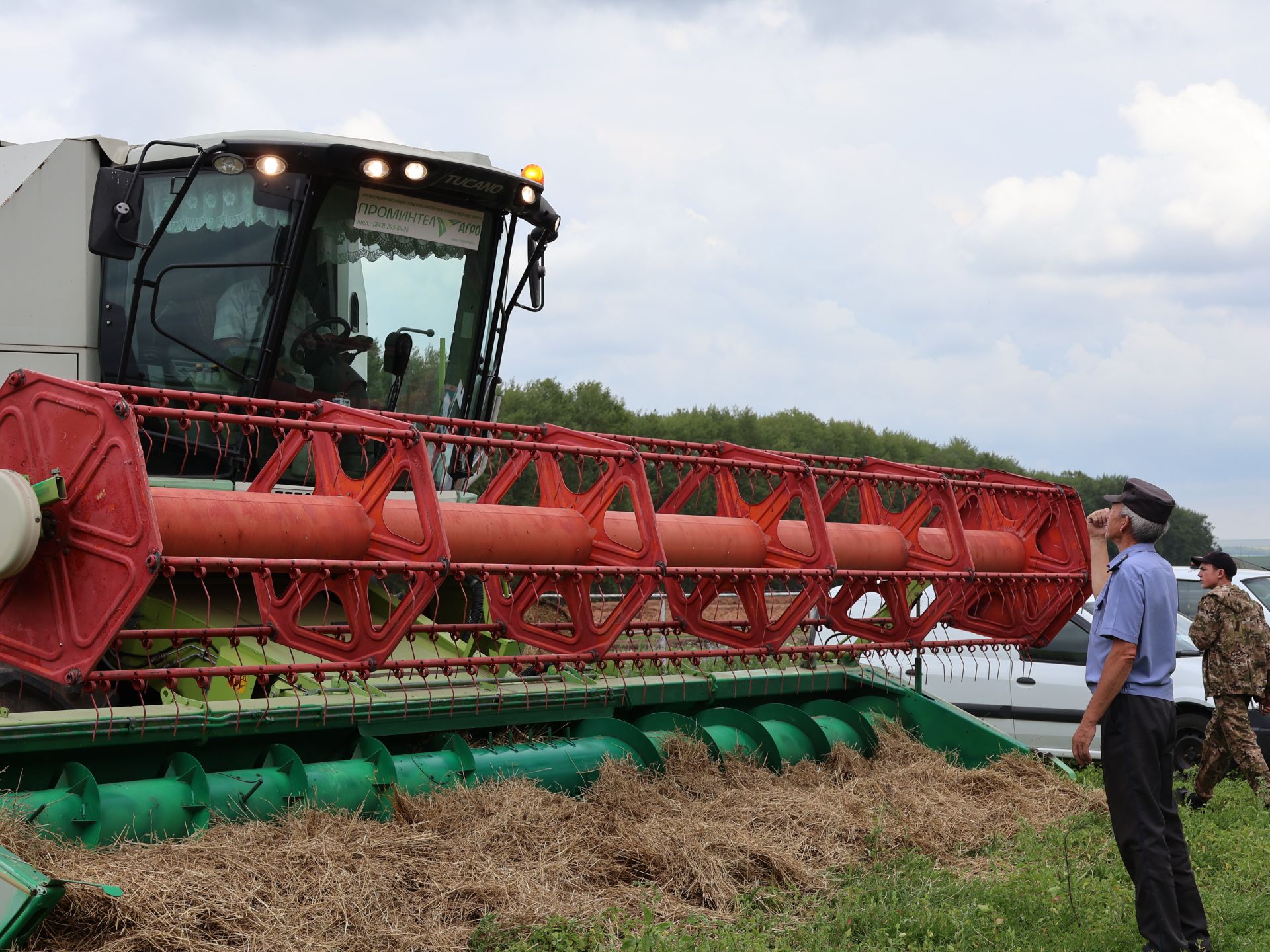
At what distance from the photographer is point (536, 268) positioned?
7.25m

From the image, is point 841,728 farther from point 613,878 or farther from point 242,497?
point 242,497

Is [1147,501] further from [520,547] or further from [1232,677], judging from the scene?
[1232,677]

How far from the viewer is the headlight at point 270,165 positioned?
239 inches

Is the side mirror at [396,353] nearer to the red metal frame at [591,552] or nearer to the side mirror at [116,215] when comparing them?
the side mirror at [116,215]

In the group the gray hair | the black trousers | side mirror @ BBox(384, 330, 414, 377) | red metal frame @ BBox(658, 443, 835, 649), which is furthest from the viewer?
side mirror @ BBox(384, 330, 414, 377)

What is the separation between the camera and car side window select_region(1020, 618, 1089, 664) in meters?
8.89

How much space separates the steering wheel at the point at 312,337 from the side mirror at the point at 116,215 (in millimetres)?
1057

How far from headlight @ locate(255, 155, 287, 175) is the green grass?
3.80m

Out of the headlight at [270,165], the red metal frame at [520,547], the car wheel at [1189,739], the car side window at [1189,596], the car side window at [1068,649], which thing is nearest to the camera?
the red metal frame at [520,547]

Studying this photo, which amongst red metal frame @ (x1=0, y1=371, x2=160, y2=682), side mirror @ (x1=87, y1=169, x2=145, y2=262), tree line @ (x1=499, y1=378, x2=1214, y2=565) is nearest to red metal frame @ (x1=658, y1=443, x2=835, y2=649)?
red metal frame @ (x1=0, y1=371, x2=160, y2=682)

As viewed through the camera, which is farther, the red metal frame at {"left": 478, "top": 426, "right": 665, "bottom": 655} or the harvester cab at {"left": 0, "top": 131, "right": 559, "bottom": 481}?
the harvester cab at {"left": 0, "top": 131, "right": 559, "bottom": 481}

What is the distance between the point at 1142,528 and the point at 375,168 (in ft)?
12.9

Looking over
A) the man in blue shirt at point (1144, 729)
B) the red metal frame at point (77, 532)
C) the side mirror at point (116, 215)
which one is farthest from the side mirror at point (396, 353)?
the man in blue shirt at point (1144, 729)

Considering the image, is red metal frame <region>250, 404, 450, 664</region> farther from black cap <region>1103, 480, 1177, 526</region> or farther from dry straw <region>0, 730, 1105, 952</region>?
black cap <region>1103, 480, 1177, 526</region>
